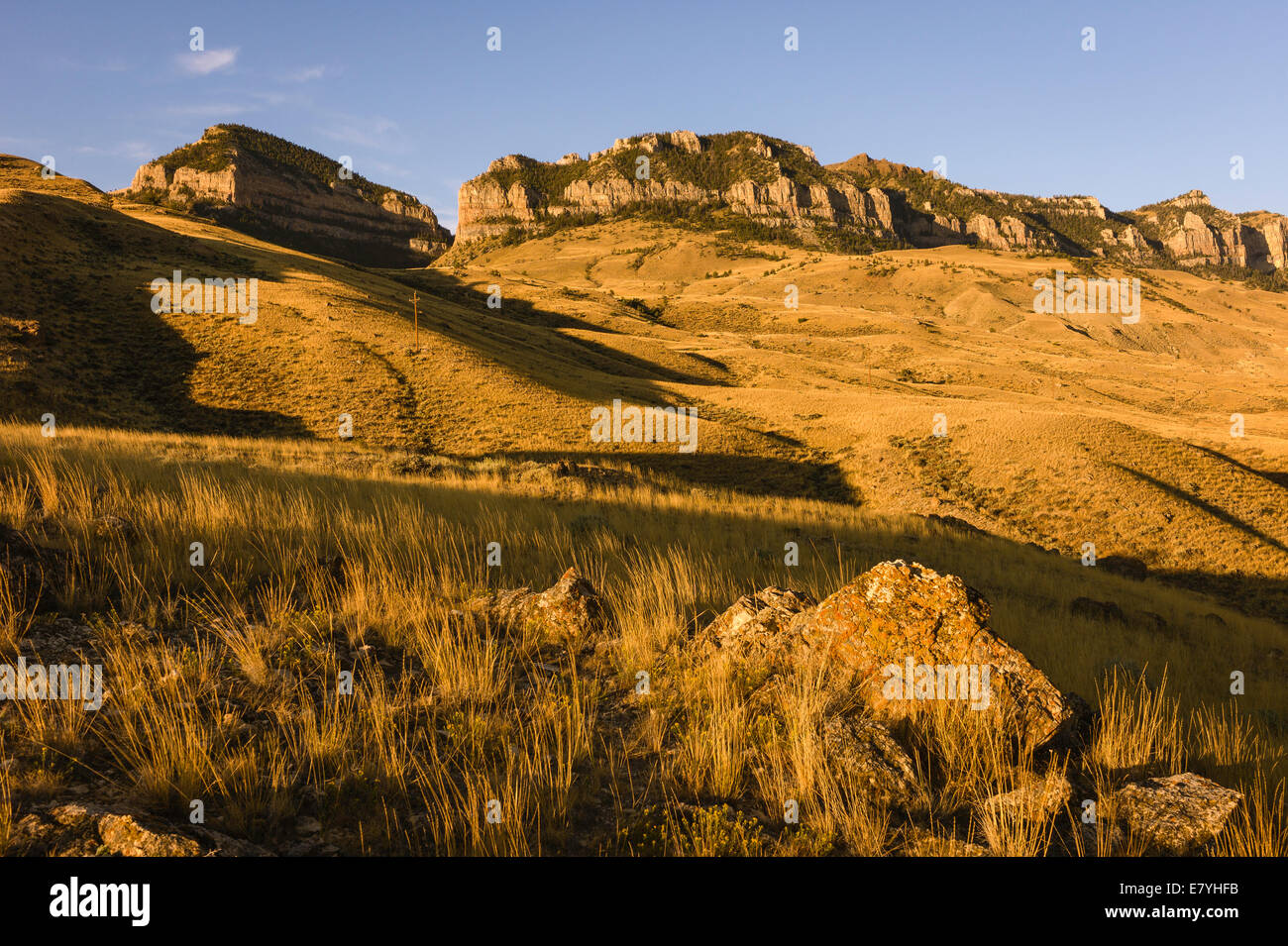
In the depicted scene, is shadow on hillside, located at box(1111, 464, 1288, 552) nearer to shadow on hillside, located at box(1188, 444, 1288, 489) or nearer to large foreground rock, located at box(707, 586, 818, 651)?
shadow on hillside, located at box(1188, 444, 1288, 489)

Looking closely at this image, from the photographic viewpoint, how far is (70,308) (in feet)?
130

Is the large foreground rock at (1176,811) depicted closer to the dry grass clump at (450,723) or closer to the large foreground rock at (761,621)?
the dry grass clump at (450,723)

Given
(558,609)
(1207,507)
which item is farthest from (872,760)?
(1207,507)

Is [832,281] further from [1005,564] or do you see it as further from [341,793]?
[341,793]

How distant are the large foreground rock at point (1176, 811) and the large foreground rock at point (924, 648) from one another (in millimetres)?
678

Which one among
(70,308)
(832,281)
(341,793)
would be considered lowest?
(341,793)

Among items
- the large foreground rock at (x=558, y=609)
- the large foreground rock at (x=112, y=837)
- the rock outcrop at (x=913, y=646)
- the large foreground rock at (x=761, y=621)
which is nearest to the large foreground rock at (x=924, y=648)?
the rock outcrop at (x=913, y=646)

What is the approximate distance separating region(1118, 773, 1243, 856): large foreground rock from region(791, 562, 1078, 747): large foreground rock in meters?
0.68

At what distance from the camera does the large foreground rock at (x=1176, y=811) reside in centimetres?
358

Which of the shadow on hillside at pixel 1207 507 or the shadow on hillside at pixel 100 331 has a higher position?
the shadow on hillside at pixel 100 331

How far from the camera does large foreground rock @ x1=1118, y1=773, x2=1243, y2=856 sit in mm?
3584
